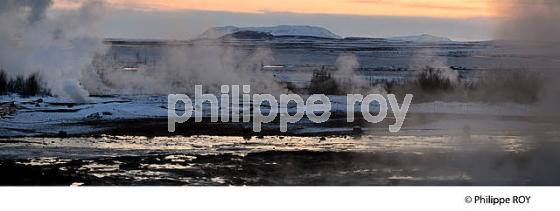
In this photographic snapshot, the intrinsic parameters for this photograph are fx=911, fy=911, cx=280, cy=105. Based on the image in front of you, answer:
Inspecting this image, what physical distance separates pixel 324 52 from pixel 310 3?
873 millimetres

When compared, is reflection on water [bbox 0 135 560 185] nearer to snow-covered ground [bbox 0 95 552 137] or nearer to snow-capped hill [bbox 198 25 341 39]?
snow-covered ground [bbox 0 95 552 137]

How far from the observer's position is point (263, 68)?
7465 millimetres

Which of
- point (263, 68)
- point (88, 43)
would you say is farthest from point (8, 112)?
point (263, 68)

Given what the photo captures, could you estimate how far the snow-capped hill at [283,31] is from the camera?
272 inches

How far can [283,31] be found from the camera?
7.09 m

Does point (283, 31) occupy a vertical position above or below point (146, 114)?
above

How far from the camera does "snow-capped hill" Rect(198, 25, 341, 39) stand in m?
A: 6.91
